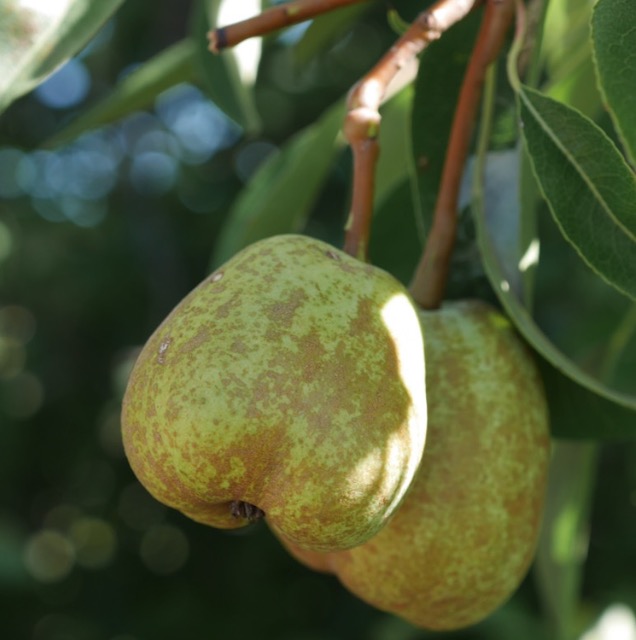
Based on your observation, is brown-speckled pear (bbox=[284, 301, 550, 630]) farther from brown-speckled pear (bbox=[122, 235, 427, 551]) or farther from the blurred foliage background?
the blurred foliage background

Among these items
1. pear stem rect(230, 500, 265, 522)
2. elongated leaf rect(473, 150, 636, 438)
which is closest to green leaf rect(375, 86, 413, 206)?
elongated leaf rect(473, 150, 636, 438)

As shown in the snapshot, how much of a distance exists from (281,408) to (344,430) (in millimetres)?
51

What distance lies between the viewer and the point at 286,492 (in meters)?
0.79

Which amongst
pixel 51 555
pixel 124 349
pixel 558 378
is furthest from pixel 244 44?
pixel 51 555

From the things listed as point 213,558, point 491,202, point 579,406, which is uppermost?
point 491,202

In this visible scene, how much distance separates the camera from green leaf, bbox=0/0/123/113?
944 millimetres

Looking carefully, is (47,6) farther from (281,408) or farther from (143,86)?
(143,86)

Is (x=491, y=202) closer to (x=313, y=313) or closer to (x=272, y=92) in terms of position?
(x=313, y=313)

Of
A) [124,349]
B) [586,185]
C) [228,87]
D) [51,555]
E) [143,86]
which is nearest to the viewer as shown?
[586,185]

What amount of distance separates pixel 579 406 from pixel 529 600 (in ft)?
8.16

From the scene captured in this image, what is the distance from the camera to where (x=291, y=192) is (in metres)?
1.42

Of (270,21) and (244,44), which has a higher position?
(270,21)

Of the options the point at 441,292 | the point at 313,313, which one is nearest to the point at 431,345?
the point at 441,292

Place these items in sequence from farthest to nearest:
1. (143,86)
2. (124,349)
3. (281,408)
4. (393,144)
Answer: (124,349), (143,86), (393,144), (281,408)
